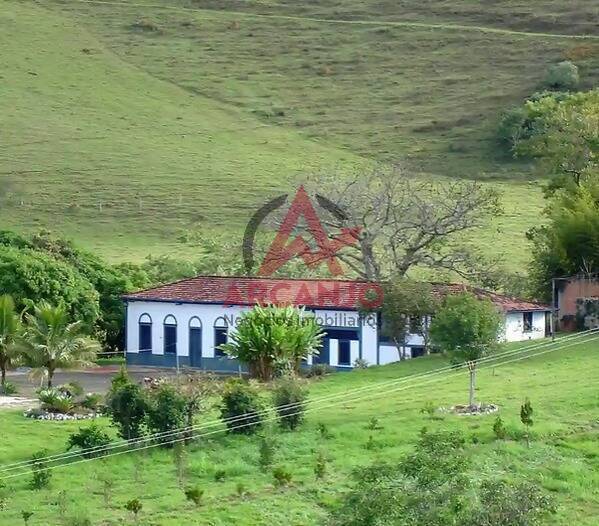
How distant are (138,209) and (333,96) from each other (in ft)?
91.7

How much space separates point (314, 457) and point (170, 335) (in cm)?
1953

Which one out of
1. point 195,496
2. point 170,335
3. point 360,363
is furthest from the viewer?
point 170,335

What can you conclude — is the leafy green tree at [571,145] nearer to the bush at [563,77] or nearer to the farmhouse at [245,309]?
the farmhouse at [245,309]

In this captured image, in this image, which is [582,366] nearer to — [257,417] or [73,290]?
[257,417]

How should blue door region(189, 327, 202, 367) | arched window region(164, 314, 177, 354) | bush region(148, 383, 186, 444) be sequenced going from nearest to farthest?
bush region(148, 383, 186, 444), blue door region(189, 327, 202, 367), arched window region(164, 314, 177, 354)

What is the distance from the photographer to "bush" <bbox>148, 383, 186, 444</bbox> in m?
31.6

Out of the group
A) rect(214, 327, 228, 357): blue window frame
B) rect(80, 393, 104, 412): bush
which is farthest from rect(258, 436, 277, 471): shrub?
rect(214, 327, 228, 357): blue window frame

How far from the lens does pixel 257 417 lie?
32.8 meters

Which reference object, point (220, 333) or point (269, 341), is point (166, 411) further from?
point (220, 333)

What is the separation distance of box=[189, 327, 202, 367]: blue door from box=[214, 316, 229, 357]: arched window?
2.07 feet

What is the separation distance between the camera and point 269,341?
137ft

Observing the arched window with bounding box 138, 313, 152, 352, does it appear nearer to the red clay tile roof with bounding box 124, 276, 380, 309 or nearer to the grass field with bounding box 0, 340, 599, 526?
the red clay tile roof with bounding box 124, 276, 380, 309
